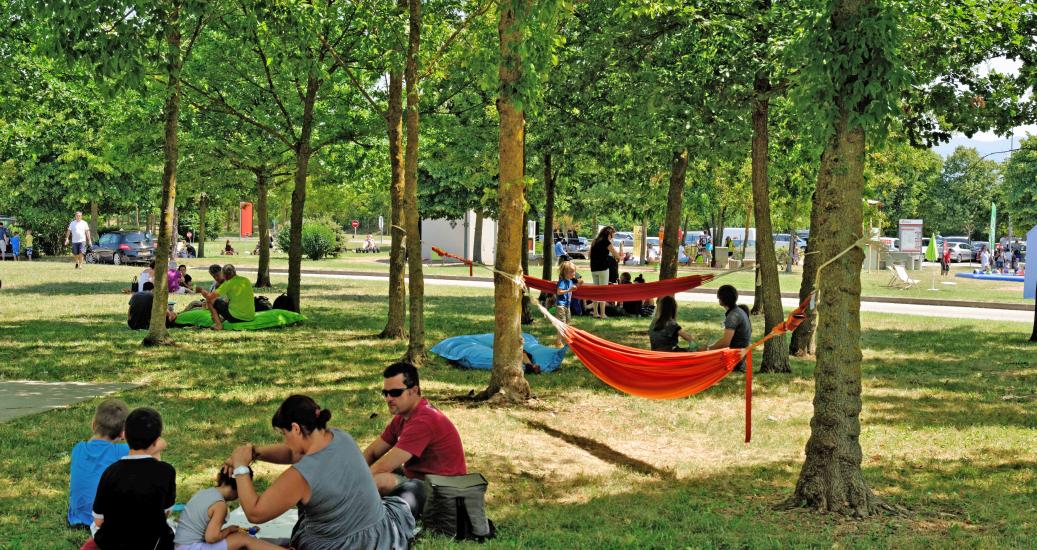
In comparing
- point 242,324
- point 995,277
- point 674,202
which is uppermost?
point 674,202

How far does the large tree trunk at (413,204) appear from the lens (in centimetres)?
1152

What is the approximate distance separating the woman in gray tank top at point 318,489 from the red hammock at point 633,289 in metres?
7.29

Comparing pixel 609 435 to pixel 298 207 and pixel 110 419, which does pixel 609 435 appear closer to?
pixel 110 419

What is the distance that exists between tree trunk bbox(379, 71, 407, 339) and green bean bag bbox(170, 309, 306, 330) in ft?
6.89

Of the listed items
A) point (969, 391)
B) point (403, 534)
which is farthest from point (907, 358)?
point (403, 534)

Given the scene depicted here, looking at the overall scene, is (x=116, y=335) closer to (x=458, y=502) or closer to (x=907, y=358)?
(x=458, y=502)

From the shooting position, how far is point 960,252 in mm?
62500

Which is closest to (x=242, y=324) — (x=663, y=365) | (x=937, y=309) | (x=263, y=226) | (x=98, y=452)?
(x=263, y=226)

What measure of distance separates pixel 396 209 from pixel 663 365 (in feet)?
22.1

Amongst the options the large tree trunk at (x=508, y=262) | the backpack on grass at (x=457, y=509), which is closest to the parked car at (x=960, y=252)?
the large tree trunk at (x=508, y=262)

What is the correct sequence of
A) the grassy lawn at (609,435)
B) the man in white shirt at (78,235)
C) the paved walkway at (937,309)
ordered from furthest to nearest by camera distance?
the man in white shirt at (78,235)
the paved walkway at (937,309)
the grassy lawn at (609,435)

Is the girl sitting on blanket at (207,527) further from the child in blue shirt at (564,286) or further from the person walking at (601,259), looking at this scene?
the person walking at (601,259)

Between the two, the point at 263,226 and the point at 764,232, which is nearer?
the point at 764,232

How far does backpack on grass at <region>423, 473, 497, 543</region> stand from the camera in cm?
548
